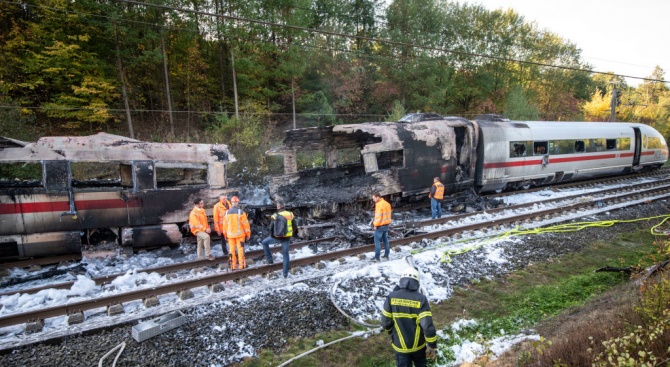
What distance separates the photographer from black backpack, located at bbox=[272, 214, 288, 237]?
7156 mm

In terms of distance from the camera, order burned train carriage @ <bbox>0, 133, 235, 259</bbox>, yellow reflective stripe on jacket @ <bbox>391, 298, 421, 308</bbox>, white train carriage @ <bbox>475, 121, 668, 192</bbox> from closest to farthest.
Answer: yellow reflective stripe on jacket @ <bbox>391, 298, 421, 308</bbox>, burned train carriage @ <bbox>0, 133, 235, 259</bbox>, white train carriage @ <bbox>475, 121, 668, 192</bbox>

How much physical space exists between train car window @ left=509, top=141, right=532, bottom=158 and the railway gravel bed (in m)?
6.88

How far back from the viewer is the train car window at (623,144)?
667 inches

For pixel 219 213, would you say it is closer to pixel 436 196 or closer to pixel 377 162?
pixel 377 162

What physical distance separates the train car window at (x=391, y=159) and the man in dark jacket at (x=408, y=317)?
796 centimetres

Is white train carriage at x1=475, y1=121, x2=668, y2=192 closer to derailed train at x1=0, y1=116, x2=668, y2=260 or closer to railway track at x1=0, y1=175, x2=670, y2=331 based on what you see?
derailed train at x1=0, y1=116, x2=668, y2=260

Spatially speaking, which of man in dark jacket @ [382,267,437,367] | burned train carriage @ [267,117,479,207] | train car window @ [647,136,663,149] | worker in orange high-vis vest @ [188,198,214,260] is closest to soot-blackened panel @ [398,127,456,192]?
burned train carriage @ [267,117,479,207]

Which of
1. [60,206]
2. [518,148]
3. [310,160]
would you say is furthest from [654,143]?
[60,206]

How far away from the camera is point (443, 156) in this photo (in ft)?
40.1

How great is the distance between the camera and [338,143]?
12133 millimetres

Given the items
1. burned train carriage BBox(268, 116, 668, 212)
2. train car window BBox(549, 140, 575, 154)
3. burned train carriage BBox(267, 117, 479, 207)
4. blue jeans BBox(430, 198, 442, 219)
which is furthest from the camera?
train car window BBox(549, 140, 575, 154)

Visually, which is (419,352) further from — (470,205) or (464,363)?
(470,205)

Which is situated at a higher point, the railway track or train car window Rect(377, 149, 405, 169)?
train car window Rect(377, 149, 405, 169)

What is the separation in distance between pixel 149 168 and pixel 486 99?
27.7 metres
